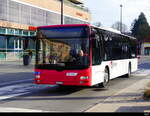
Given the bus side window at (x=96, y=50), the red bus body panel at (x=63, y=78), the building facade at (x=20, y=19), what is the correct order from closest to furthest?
1. the red bus body panel at (x=63, y=78)
2. the bus side window at (x=96, y=50)
3. the building facade at (x=20, y=19)

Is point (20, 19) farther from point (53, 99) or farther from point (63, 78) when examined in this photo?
point (53, 99)

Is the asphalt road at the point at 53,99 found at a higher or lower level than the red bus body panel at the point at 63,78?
lower

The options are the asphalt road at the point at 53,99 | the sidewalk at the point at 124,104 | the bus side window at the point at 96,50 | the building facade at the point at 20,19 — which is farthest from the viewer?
the building facade at the point at 20,19

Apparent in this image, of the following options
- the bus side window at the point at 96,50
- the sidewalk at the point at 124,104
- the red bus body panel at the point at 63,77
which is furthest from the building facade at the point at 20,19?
the sidewalk at the point at 124,104

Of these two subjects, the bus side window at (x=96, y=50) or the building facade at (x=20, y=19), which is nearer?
the bus side window at (x=96, y=50)

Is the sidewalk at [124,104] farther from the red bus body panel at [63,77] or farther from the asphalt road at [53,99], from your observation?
the red bus body panel at [63,77]

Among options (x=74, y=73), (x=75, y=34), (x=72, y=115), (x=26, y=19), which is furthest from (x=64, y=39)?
(x=26, y=19)

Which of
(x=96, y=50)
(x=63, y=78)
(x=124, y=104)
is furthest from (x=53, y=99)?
(x=96, y=50)

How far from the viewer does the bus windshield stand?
41.8ft

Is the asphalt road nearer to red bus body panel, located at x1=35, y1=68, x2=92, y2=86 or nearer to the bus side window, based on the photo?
red bus body panel, located at x1=35, y1=68, x2=92, y2=86

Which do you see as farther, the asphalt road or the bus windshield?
the bus windshield

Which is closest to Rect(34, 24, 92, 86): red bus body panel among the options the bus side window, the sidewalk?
the bus side window

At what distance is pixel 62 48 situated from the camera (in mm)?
12938

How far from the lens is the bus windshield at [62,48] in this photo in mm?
12750
